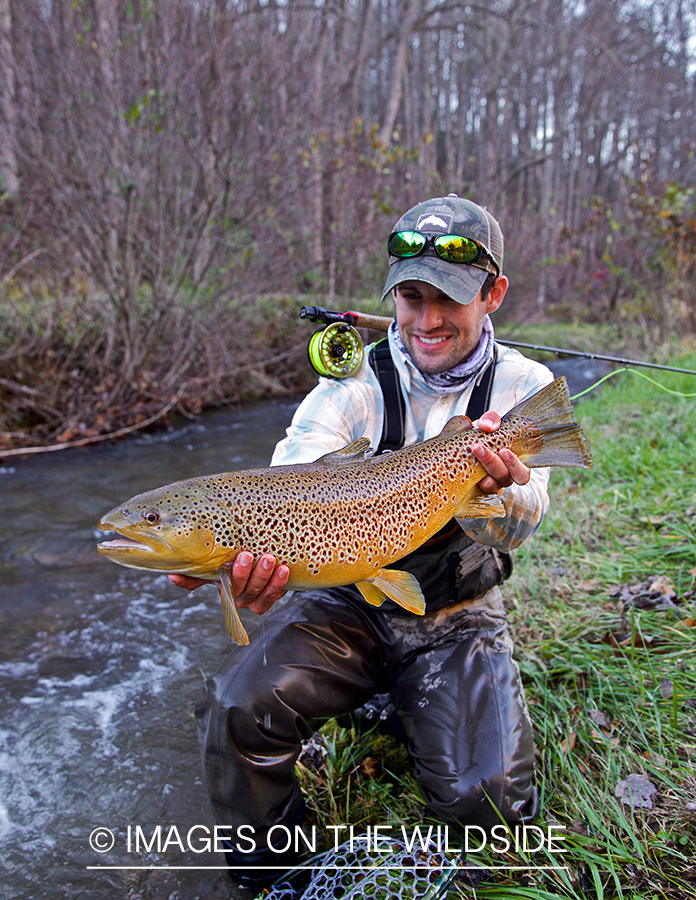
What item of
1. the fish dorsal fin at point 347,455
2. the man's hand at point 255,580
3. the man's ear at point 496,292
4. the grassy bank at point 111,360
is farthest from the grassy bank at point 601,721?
the grassy bank at point 111,360

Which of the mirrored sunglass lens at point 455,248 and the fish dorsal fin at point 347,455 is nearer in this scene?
the fish dorsal fin at point 347,455

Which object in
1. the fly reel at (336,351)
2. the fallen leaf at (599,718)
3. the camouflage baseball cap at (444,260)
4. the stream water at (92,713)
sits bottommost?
the stream water at (92,713)

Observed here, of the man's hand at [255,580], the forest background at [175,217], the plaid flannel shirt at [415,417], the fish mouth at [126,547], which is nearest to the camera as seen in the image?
the fish mouth at [126,547]

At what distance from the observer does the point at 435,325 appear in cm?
270

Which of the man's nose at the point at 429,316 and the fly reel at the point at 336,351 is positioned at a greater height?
the man's nose at the point at 429,316

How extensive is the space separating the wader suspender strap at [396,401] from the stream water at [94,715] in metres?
1.84

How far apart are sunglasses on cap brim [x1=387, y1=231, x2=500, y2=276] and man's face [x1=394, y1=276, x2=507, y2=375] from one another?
0.14m

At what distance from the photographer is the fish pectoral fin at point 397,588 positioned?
221cm

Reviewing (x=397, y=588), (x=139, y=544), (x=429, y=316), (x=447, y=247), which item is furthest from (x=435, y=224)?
(x=139, y=544)

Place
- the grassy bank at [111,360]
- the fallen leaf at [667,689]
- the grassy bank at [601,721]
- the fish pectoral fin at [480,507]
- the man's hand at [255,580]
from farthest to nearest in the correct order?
the grassy bank at [111,360]
the fallen leaf at [667,689]
the fish pectoral fin at [480,507]
the grassy bank at [601,721]
the man's hand at [255,580]

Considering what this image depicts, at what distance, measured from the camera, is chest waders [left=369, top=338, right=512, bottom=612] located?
266 cm

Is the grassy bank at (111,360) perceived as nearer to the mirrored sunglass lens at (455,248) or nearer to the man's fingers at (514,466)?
the mirrored sunglass lens at (455,248)

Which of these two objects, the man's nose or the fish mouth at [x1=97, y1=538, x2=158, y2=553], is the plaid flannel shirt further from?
the fish mouth at [x1=97, y1=538, x2=158, y2=553]

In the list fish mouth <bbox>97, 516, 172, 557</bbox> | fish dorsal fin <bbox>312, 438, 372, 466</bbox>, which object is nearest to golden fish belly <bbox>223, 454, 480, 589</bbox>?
fish dorsal fin <bbox>312, 438, 372, 466</bbox>
